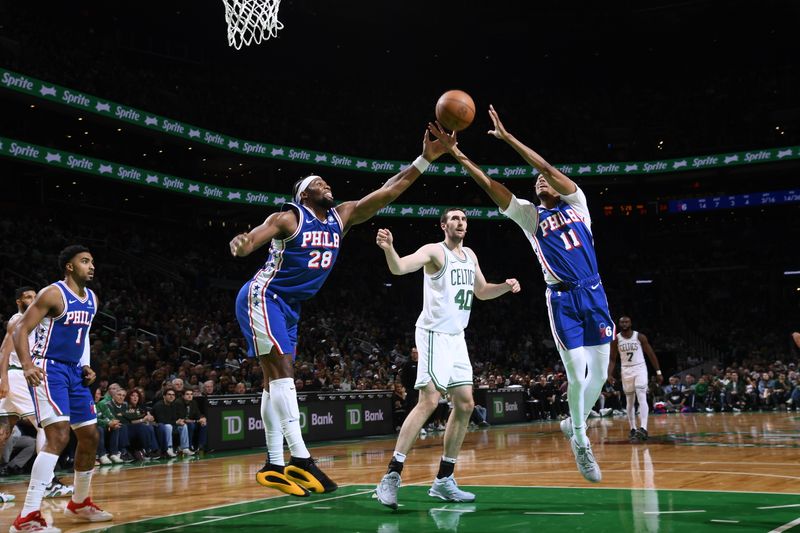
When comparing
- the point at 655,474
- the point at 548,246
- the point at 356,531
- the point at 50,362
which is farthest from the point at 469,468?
the point at 50,362

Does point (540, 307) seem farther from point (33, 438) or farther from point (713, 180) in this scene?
point (33, 438)

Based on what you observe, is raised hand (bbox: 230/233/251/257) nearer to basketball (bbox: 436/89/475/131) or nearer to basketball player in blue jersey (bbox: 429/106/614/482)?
basketball player in blue jersey (bbox: 429/106/614/482)

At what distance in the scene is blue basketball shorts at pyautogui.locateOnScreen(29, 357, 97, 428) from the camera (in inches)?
242

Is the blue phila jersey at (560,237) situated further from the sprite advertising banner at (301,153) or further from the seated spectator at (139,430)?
the sprite advertising banner at (301,153)

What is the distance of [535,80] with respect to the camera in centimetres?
4181

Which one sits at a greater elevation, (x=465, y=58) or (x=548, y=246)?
(x=465, y=58)

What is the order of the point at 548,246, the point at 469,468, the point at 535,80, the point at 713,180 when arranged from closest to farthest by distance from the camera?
the point at 548,246, the point at 469,468, the point at 713,180, the point at 535,80

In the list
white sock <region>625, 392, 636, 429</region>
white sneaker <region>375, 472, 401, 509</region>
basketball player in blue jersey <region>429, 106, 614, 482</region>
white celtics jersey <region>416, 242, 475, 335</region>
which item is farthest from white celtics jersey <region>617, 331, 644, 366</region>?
white sneaker <region>375, 472, 401, 509</region>

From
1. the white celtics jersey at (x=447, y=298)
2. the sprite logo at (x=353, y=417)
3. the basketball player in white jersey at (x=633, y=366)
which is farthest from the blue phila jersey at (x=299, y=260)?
the sprite logo at (x=353, y=417)

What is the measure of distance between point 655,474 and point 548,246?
9.59ft

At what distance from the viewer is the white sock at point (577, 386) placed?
6.56m

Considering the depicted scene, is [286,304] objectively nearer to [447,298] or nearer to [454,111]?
[447,298]

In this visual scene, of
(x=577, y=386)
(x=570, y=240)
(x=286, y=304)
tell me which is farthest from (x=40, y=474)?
(x=570, y=240)

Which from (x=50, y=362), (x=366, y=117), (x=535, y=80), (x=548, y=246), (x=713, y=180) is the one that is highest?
(x=535, y=80)
